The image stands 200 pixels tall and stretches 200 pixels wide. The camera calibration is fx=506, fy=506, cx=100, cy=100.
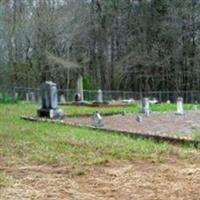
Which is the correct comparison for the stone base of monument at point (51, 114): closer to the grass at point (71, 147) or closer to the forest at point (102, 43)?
the grass at point (71, 147)

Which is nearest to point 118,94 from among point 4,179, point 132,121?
point 132,121

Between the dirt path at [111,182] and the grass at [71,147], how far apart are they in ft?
1.44

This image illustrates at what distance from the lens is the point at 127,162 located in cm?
545

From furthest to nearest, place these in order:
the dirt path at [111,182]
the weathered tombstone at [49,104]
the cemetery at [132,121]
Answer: the weathered tombstone at [49,104] → the cemetery at [132,121] → the dirt path at [111,182]

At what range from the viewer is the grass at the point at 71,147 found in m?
5.67

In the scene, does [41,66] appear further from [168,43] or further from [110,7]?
[168,43]

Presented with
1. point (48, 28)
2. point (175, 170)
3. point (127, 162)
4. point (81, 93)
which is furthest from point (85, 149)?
point (48, 28)

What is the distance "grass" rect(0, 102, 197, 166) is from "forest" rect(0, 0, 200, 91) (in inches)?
670

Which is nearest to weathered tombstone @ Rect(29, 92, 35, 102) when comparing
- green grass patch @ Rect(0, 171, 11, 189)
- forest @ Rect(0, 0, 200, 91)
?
forest @ Rect(0, 0, 200, 91)

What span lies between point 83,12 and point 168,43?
15.1 feet

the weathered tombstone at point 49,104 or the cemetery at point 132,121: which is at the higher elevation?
the weathered tombstone at point 49,104

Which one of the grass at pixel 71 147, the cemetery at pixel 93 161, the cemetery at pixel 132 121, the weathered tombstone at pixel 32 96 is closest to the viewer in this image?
the cemetery at pixel 93 161

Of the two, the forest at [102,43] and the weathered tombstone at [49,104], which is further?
the forest at [102,43]

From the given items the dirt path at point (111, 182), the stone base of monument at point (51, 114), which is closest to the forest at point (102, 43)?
the stone base of monument at point (51, 114)
